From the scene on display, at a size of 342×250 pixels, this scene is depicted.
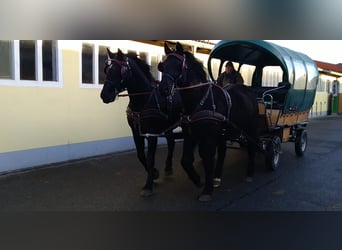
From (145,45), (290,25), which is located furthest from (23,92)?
(290,25)

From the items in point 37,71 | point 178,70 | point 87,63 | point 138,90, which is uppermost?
point 178,70

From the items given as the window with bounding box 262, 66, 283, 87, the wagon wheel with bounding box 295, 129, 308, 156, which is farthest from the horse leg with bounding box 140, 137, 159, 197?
the wagon wheel with bounding box 295, 129, 308, 156

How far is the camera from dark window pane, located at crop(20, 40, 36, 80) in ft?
23.7

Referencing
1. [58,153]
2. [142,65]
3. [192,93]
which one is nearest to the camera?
[192,93]

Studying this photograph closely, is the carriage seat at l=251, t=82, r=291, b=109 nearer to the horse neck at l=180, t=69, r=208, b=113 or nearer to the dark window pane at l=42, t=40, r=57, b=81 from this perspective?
the horse neck at l=180, t=69, r=208, b=113

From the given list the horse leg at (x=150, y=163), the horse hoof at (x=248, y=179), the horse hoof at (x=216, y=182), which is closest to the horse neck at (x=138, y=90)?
the horse leg at (x=150, y=163)

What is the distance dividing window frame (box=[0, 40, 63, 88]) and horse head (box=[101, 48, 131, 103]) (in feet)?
7.39

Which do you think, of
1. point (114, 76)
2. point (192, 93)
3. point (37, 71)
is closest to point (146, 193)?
point (192, 93)

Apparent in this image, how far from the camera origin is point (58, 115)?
25.8 ft

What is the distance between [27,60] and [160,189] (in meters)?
3.56

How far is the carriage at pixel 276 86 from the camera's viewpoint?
7.67m

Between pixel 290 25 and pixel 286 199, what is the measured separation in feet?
13.1

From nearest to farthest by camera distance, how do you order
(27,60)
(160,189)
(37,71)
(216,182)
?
(160,189)
(216,182)
(27,60)
(37,71)

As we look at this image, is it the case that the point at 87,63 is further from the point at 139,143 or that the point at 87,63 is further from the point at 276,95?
the point at 276,95
